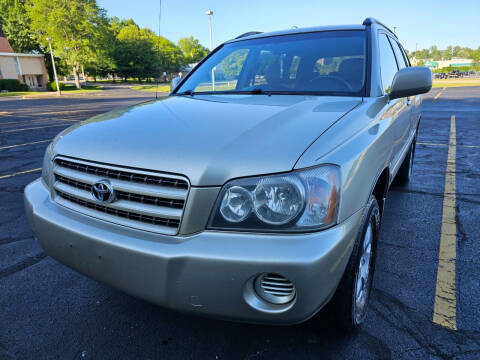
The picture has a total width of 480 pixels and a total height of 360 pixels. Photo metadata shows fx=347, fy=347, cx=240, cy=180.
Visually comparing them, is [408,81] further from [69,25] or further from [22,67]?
[22,67]

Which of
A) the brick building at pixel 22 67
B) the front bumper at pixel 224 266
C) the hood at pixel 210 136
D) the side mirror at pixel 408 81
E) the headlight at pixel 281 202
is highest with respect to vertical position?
the brick building at pixel 22 67

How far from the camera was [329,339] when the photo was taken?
192cm

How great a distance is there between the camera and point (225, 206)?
57.1 inches

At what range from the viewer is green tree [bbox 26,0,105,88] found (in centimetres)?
4050

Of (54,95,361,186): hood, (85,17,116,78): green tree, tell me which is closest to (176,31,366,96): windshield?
(54,95,361,186): hood

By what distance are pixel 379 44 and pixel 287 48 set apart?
74 cm

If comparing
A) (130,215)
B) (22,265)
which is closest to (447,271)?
(130,215)

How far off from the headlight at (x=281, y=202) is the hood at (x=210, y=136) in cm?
5

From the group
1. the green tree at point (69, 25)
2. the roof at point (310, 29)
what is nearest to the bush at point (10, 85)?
the green tree at point (69, 25)

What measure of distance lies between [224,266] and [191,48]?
377ft

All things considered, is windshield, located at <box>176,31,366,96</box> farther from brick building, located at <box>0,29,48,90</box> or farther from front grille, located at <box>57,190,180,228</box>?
brick building, located at <box>0,29,48,90</box>

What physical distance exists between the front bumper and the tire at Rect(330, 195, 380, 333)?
0.14 meters

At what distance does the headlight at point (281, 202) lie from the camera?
1414 mm

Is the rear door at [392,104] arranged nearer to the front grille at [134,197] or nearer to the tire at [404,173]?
the tire at [404,173]
